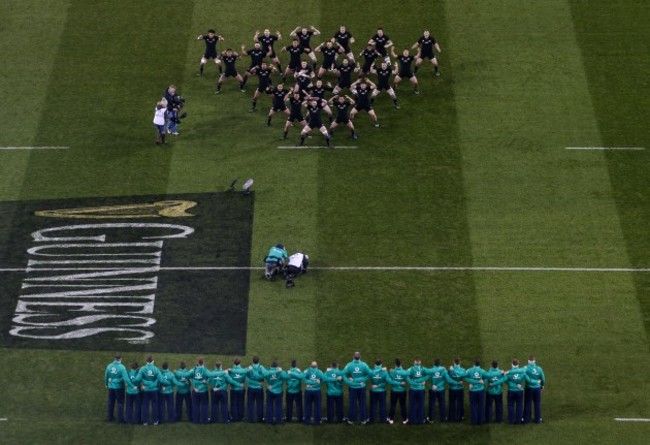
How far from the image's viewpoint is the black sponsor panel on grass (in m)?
52.1

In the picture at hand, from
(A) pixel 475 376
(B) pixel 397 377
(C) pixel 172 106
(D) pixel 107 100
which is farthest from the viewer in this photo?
(D) pixel 107 100

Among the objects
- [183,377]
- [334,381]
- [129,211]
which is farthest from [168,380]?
[129,211]

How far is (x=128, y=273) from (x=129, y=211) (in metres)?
3.16

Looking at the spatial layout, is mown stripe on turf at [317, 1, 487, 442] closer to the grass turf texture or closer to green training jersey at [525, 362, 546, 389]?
the grass turf texture

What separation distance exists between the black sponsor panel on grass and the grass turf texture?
714 millimetres

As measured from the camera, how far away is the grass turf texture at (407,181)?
5044 centimetres

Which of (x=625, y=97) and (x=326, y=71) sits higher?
(x=326, y=71)

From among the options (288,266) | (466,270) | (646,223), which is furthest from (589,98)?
(288,266)

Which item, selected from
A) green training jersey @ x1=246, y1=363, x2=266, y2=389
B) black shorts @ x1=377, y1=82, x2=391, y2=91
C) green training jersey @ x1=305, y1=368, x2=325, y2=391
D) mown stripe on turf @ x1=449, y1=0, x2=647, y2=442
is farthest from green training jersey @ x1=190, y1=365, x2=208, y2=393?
black shorts @ x1=377, y1=82, x2=391, y2=91

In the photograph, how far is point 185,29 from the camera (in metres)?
65.9

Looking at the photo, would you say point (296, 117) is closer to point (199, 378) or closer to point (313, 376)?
point (313, 376)

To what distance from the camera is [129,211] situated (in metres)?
56.9

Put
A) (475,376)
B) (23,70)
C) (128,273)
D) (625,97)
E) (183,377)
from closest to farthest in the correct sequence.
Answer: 1. (475,376)
2. (183,377)
3. (128,273)
4. (625,97)
5. (23,70)

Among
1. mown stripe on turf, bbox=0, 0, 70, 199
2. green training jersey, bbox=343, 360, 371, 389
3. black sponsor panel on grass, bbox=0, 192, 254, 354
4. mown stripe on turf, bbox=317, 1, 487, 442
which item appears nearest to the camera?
green training jersey, bbox=343, 360, 371, 389
